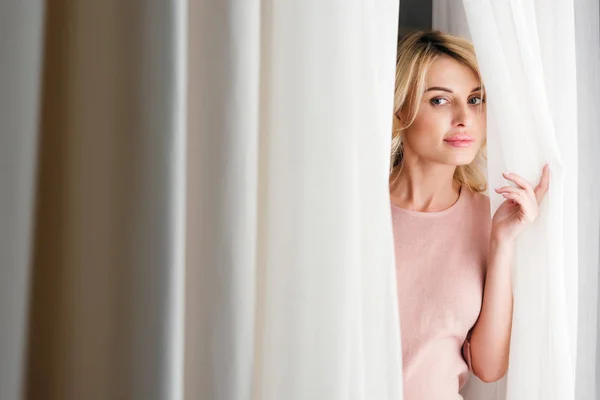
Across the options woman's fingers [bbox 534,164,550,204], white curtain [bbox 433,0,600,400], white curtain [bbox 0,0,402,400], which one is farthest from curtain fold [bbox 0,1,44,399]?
woman's fingers [bbox 534,164,550,204]

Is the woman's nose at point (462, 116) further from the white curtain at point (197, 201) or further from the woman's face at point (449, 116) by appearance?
the white curtain at point (197, 201)

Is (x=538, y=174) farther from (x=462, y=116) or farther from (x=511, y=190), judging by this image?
(x=462, y=116)

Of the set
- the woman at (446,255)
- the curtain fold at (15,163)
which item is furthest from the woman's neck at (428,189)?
the curtain fold at (15,163)

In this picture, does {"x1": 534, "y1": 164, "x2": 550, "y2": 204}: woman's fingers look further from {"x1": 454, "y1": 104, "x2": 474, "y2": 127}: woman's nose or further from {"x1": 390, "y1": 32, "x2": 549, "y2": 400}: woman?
{"x1": 454, "y1": 104, "x2": 474, "y2": 127}: woman's nose

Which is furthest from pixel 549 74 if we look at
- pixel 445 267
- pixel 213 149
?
pixel 213 149

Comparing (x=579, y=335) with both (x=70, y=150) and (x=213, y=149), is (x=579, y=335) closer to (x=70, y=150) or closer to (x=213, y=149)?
(x=213, y=149)

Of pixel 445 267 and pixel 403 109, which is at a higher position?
pixel 403 109

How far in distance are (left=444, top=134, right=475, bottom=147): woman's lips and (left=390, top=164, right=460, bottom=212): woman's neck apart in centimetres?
9

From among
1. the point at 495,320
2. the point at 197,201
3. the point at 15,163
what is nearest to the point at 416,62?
the point at 495,320

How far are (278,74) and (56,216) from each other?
0.29 meters

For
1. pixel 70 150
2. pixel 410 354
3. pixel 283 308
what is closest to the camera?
pixel 70 150

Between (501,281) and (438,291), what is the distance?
0.37ft

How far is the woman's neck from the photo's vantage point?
1.18 m

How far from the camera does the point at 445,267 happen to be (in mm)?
1121
